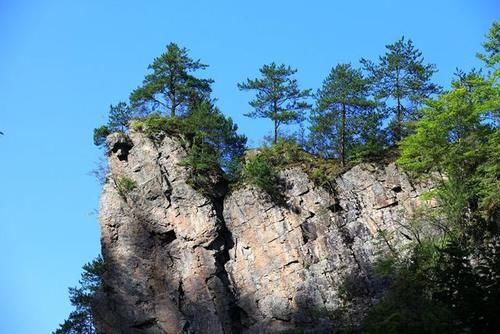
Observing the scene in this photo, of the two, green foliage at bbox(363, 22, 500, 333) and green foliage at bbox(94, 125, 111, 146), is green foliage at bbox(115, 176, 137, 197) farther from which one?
green foliage at bbox(363, 22, 500, 333)

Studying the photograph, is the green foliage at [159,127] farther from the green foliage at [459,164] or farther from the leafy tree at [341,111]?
the green foliage at [459,164]

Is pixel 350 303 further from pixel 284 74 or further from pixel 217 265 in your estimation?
pixel 284 74

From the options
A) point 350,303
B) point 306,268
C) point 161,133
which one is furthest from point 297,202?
point 161,133

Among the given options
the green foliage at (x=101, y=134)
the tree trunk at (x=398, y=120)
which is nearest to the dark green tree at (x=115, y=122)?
the green foliage at (x=101, y=134)

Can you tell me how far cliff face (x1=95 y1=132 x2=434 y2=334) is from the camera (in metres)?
32.0

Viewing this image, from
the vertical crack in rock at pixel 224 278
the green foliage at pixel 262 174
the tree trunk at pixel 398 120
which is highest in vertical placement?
the tree trunk at pixel 398 120

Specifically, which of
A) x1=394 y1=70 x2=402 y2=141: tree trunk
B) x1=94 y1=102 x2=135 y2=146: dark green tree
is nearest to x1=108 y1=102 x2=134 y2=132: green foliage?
x1=94 y1=102 x2=135 y2=146: dark green tree

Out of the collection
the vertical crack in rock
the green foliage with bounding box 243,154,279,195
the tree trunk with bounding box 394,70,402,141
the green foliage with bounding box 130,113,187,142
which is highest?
the green foliage with bounding box 130,113,187,142

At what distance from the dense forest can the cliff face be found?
1.03 m

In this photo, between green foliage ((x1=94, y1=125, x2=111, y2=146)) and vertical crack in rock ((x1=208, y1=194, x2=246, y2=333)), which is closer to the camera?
vertical crack in rock ((x1=208, y1=194, x2=246, y2=333))

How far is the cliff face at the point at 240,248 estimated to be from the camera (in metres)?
32.0

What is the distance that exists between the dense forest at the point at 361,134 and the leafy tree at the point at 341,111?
6 centimetres

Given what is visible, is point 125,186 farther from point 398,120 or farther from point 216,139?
point 398,120

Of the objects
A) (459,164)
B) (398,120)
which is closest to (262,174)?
(398,120)
